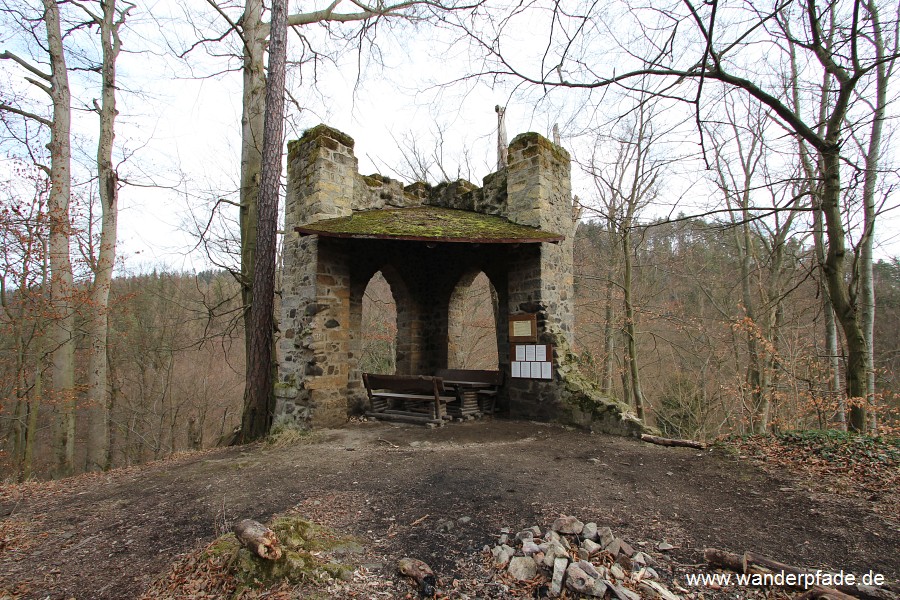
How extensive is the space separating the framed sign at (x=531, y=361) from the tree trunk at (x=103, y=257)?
28.1 feet

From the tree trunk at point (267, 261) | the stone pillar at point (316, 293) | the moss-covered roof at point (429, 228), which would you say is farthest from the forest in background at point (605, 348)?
Answer: the tree trunk at point (267, 261)

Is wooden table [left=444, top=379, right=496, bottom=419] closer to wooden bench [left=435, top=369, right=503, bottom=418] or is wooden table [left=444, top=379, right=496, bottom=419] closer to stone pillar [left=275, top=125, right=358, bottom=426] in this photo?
wooden bench [left=435, top=369, right=503, bottom=418]

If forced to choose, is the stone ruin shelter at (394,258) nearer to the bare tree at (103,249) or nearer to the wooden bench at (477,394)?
the wooden bench at (477,394)

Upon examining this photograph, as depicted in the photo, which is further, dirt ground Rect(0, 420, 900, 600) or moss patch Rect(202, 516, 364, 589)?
dirt ground Rect(0, 420, 900, 600)

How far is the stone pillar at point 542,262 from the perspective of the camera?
7363 mm

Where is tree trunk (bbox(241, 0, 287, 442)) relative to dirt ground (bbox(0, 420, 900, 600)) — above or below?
above

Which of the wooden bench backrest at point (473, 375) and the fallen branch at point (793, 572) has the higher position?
the wooden bench backrest at point (473, 375)

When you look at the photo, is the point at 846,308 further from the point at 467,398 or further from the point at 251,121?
the point at 251,121

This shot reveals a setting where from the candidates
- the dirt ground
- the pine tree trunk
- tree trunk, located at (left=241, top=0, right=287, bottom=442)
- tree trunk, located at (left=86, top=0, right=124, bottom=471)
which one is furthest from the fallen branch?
tree trunk, located at (left=86, top=0, right=124, bottom=471)

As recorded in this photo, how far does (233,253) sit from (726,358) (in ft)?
45.1

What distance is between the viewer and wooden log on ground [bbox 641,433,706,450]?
217 inches

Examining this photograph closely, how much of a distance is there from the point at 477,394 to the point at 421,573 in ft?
18.0

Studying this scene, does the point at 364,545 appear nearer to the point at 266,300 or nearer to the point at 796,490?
the point at 796,490

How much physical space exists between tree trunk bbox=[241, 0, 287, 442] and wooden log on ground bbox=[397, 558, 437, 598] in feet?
17.7
